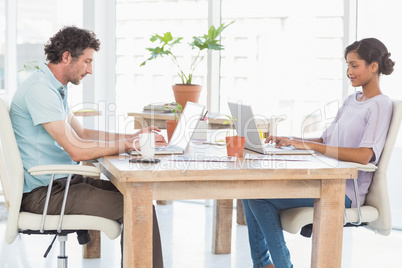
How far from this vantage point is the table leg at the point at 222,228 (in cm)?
344

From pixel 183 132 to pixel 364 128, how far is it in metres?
0.86

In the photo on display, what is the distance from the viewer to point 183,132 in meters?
2.71

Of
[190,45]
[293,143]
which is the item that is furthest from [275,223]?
[190,45]

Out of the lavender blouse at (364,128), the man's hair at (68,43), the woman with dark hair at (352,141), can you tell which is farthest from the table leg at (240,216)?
→ the man's hair at (68,43)

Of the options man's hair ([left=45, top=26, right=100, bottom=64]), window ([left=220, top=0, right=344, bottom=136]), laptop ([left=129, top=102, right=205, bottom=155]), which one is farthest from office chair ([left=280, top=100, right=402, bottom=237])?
window ([left=220, top=0, right=344, bottom=136])

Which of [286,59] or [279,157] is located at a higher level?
[286,59]

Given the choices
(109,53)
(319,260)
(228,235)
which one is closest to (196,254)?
(228,235)

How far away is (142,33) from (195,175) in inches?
118

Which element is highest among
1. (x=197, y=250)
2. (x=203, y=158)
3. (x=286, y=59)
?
(x=286, y=59)

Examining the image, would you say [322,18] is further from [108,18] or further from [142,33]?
[108,18]

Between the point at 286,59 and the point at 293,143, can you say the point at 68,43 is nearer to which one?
the point at 293,143

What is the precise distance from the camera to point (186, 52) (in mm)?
4742

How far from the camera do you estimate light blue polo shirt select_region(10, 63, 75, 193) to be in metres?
2.41

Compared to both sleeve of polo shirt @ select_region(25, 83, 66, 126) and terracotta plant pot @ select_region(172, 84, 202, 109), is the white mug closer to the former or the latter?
sleeve of polo shirt @ select_region(25, 83, 66, 126)
